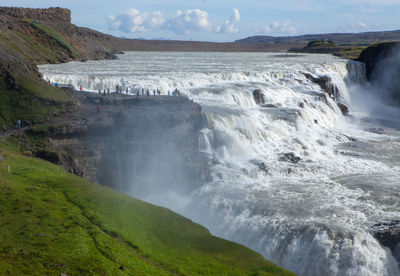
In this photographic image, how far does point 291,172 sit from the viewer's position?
31.5m

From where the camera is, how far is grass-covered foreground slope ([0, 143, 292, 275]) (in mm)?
13102

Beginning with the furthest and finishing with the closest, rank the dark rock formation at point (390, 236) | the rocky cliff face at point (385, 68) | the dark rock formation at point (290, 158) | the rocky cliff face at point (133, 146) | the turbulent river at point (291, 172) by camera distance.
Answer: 1. the rocky cliff face at point (385, 68)
2. the dark rock formation at point (290, 158)
3. the rocky cliff face at point (133, 146)
4. the turbulent river at point (291, 172)
5. the dark rock formation at point (390, 236)

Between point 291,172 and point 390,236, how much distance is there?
11.6 m

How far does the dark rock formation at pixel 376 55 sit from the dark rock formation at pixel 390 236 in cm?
5819

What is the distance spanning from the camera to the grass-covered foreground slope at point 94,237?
1310cm

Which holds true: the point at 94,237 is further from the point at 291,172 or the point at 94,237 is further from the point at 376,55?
the point at 376,55


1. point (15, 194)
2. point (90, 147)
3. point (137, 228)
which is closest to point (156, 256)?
point (137, 228)

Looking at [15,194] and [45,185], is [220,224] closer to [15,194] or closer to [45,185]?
[45,185]

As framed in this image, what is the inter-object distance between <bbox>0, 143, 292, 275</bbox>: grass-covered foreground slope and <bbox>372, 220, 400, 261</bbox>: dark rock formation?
668 centimetres

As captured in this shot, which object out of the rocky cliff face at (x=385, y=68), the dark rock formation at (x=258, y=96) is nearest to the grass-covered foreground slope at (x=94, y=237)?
the dark rock formation at (x=258, y=96)

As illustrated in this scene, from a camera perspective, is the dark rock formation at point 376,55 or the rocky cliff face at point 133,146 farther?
the dark rock formation at point 376,55

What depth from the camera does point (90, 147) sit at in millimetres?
30312

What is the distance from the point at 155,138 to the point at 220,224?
1031cm

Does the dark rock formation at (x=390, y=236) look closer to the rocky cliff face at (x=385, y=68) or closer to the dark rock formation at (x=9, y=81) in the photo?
the dark rock formation at (x=9, y=81)
